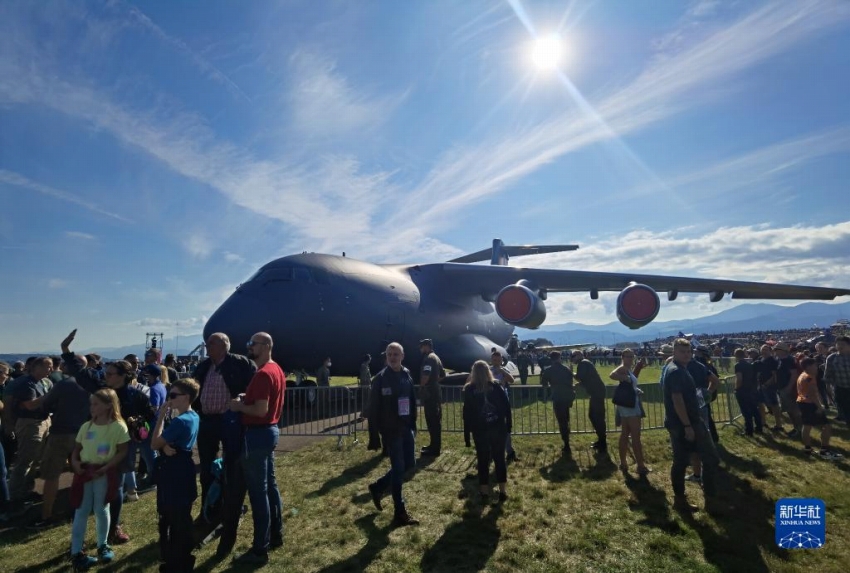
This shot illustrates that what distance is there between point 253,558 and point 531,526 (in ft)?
9.22

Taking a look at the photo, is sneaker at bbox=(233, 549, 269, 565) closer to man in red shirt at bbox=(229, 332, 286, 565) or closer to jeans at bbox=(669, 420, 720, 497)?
man in red shirt at bbox=(229, 332, 286, 565)

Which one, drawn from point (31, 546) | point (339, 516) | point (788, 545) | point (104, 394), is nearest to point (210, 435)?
point (104, 394)

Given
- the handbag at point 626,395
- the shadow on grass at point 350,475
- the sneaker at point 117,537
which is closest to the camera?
the sneaker at point 117,537

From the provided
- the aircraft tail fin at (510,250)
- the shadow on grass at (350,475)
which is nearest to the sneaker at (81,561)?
the shadow on grass at (350,475)

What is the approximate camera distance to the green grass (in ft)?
14.0

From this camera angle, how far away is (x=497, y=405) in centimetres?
583

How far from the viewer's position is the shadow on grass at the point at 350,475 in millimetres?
6389

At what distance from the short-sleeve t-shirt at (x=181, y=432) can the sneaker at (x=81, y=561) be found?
1.52 m

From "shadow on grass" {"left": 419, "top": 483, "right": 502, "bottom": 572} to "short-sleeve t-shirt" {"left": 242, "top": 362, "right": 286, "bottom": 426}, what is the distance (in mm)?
1940

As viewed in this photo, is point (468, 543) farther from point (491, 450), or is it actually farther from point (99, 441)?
point (99, 441)

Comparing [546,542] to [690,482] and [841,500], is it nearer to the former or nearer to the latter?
[690,482]

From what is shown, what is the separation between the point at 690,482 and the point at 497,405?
3.03 meters

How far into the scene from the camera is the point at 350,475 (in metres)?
7.05

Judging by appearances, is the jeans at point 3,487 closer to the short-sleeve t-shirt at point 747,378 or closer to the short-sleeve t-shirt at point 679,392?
the short-sleeve t-shirt at point 679,392
